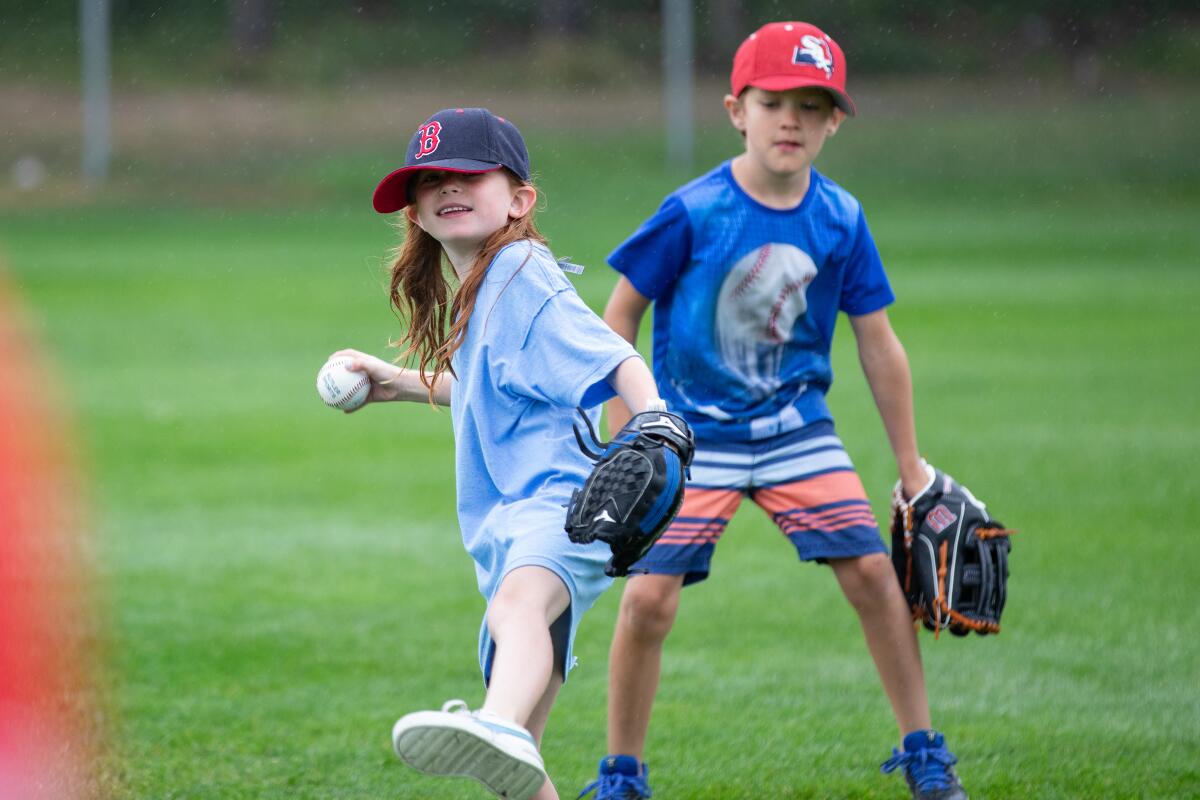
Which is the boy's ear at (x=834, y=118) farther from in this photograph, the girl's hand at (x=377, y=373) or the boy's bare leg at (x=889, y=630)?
the girl's hand at (x=377, y=373)

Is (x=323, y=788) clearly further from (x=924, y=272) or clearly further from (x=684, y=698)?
(x=924, y=272)

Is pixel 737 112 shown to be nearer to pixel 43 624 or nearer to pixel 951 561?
pixel 951 561

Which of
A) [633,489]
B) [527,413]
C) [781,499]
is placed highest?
[527,413]

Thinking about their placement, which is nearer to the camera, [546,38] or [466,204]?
[466,204]

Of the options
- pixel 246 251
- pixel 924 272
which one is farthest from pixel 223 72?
pixel 924 272

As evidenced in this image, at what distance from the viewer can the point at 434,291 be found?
12.4 ft

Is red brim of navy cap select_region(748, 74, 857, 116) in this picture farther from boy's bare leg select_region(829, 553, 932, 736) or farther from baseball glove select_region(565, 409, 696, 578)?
baseball glove select_region(565, 409, 696, 578)

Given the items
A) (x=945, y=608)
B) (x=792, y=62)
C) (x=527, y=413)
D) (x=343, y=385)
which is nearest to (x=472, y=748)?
(x=527, y=413)

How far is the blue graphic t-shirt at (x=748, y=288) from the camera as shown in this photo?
440cm

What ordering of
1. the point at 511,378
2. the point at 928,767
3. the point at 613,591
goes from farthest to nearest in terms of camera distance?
the point at 613,591
the point at 928,767
the point at 511,378

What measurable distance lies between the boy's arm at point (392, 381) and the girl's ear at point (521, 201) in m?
0.44

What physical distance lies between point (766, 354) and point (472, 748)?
5.93 feet

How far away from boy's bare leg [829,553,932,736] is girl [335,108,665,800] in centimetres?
104

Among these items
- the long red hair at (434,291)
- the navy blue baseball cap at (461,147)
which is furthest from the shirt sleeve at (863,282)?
the navy blue baseball cap at (461,147)
